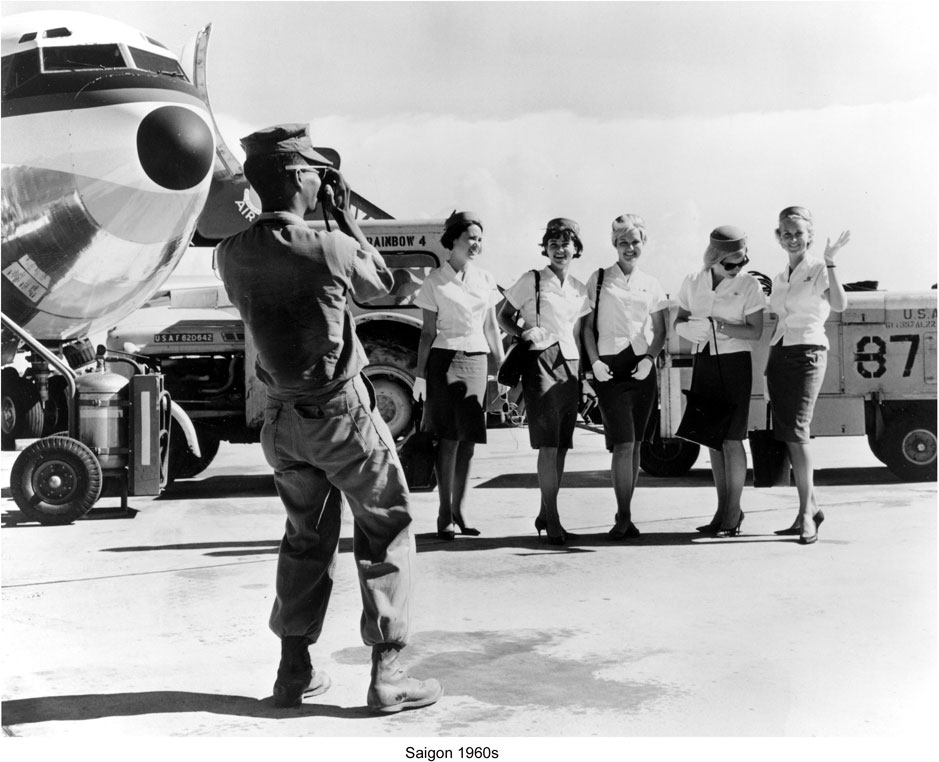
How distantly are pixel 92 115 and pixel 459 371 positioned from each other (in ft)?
12.7

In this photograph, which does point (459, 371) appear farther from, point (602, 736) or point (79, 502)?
point (602, 736)

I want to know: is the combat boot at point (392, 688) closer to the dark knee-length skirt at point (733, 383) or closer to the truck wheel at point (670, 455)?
the dark knee-length skirt at point (733, 383)

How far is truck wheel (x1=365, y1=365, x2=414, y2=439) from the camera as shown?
8.58 metres

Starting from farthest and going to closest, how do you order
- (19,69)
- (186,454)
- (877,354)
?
(186,454), (877,354), (19,69)

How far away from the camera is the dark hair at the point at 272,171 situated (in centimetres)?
322

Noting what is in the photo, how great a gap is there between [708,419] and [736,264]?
0.83m

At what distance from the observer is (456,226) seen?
5844 millimetres

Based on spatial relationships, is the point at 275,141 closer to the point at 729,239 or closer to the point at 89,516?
the point at 729,239

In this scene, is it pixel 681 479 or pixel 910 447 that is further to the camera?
pixel 681 479

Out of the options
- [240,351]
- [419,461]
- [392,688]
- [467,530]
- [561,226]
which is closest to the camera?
[392,688]

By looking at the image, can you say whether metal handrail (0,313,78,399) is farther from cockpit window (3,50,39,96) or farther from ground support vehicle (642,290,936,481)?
ground support vehicle (642,290,936,481)

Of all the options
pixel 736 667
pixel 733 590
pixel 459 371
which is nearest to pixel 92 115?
pixel 459 371

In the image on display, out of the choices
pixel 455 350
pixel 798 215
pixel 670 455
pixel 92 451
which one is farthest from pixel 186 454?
pixel 798 215

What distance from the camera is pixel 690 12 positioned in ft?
15.4
